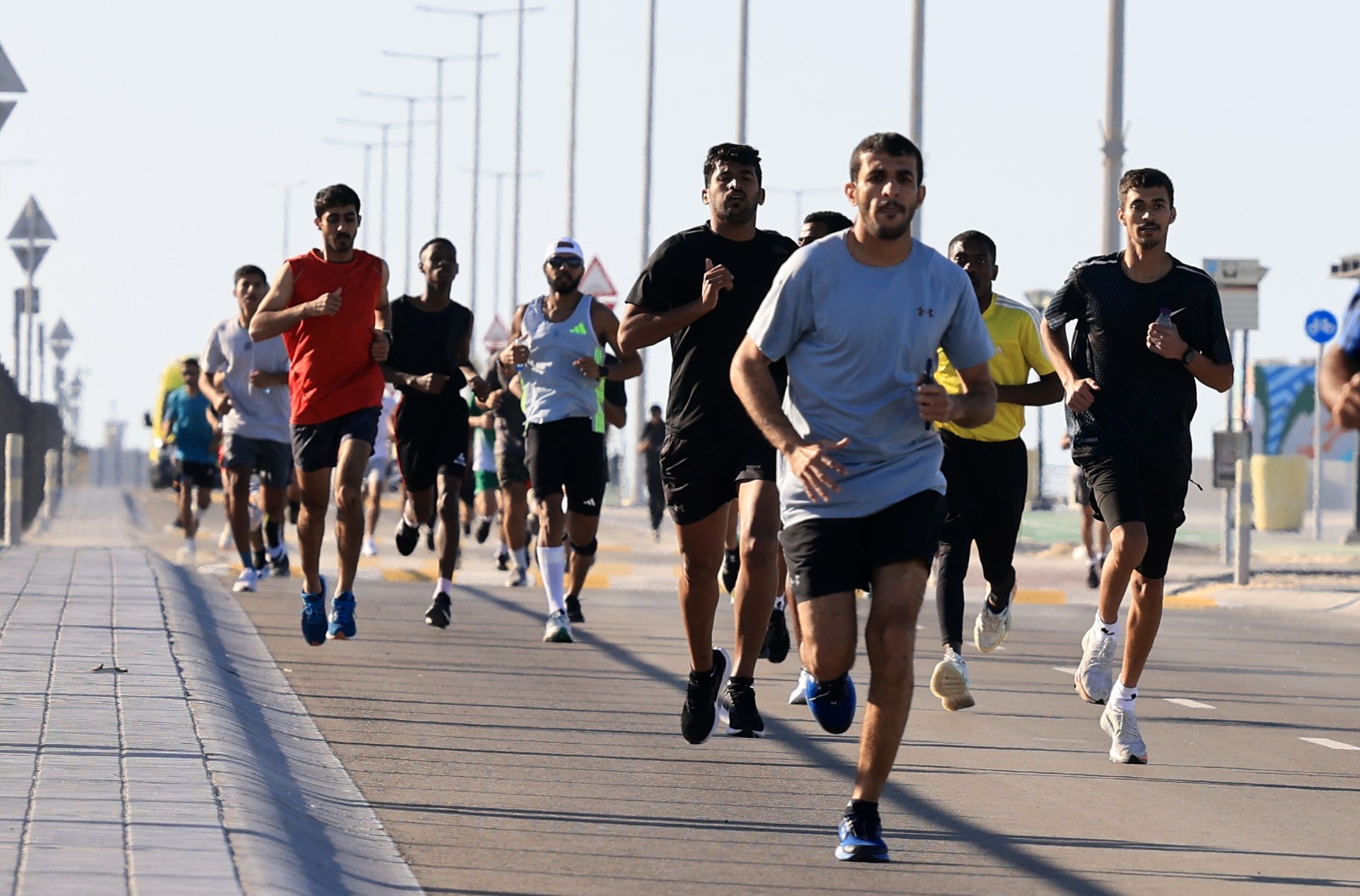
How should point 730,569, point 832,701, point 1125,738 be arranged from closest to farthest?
point 832,701 → point 1125,738 → point 730,569

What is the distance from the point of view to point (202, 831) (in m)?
6.13

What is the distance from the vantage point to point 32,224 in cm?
3509

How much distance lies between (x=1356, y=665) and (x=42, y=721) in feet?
27.5

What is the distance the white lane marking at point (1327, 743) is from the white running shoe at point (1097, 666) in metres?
0.84

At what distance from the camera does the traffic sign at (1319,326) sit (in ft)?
107

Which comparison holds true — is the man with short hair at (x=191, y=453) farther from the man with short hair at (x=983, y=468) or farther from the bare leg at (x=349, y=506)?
the man with short hair at (x=983, y=468)

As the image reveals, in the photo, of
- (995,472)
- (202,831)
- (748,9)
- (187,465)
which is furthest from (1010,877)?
(748,9)

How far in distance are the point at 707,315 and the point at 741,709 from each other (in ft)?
4.91

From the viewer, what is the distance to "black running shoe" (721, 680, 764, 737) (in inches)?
362

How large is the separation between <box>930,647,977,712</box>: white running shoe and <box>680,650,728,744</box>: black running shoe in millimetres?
1927

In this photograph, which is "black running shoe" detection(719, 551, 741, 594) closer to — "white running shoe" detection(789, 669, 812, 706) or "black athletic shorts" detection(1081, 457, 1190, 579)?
"white running shoe" detection(789, 669, 812, 706)

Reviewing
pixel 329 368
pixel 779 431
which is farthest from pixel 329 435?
pixel 779 431

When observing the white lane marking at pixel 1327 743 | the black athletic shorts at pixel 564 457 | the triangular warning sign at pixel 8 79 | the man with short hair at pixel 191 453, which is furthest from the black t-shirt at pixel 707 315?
the man with short hair at pixel 191 453

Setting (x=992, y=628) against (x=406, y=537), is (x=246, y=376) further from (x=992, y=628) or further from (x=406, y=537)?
(x=992, y=628)
